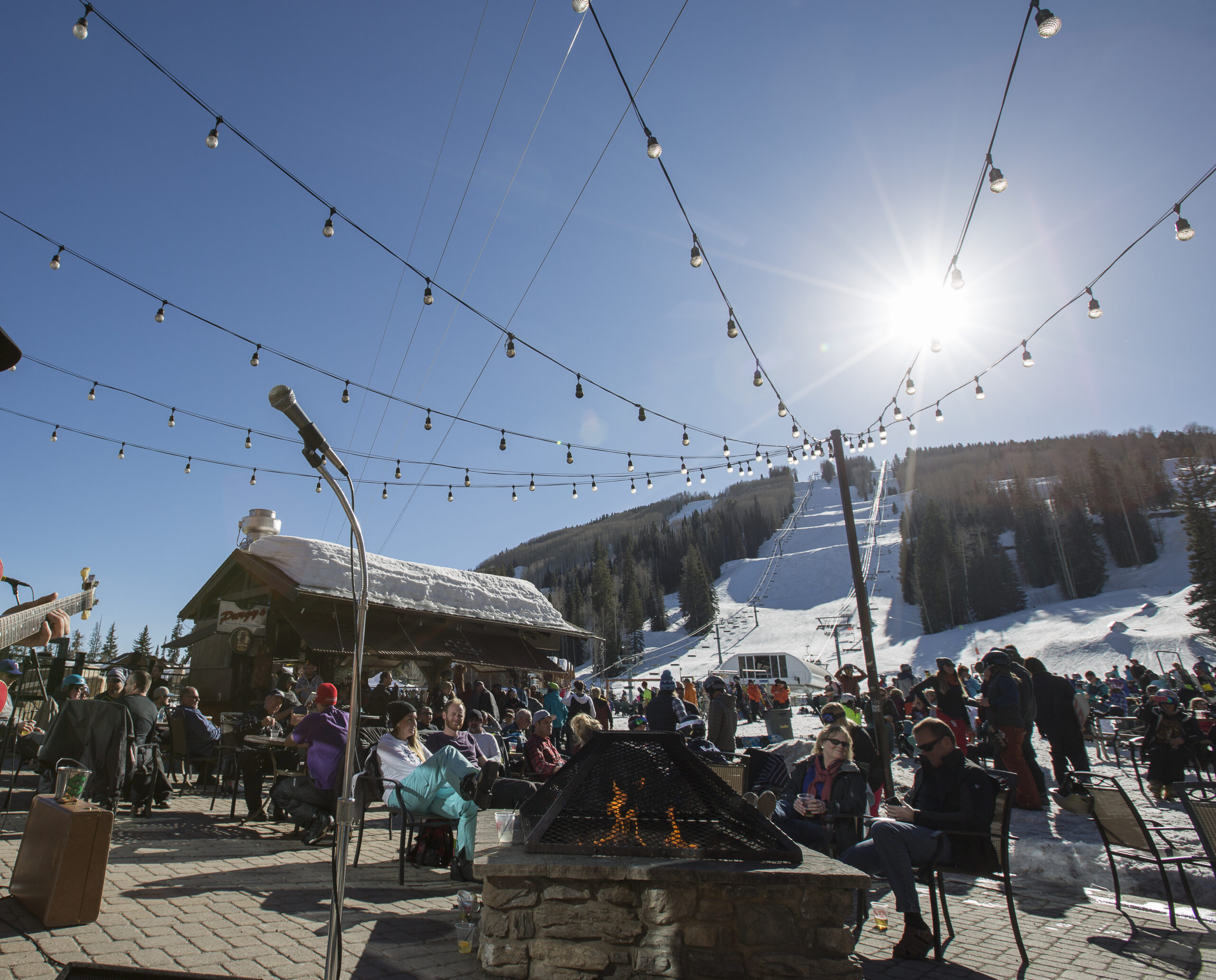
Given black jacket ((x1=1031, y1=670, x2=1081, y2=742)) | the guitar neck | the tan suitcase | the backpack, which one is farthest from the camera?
black jacket ((x1=1031, y1=670, x2=1081, y2=742))

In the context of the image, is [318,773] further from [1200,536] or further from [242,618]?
[1200,536]

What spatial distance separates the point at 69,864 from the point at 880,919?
4805 millimetres

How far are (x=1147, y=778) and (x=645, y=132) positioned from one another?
9581 millimetres

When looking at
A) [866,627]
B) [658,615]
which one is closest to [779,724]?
[866,627]

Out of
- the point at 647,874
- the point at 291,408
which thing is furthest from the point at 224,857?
the point at 291,408

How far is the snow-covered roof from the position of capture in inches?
523

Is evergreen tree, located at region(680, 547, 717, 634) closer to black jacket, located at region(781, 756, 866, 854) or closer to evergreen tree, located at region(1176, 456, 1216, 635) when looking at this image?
evergreen tree, located at region(1176, 456, 1216, 635)

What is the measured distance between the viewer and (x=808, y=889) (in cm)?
291

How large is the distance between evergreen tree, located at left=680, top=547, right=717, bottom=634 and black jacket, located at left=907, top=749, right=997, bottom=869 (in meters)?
67.4

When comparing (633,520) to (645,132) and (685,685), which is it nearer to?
(685,685)

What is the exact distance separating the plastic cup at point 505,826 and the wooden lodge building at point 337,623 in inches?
342

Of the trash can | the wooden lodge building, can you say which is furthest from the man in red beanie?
the trash can

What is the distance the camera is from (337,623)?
1355 cm

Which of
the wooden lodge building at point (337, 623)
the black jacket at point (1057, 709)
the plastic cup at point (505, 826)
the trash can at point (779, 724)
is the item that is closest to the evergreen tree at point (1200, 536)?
the trash can at point (779, 724)
